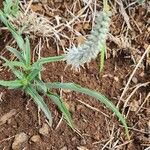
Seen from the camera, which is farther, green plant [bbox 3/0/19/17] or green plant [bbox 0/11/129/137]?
green plant [bbox 3/0/19/17]

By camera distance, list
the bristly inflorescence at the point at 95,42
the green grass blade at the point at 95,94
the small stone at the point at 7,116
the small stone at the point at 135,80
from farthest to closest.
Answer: the small stone at the point at 135,80 < the small stone at the point at 7,116 < the green grass blade at the point at 95,94 < the bristly inflorescence at the point at 95,42

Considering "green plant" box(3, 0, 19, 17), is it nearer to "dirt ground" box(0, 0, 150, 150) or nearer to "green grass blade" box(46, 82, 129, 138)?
"dirt ground" box(0, 0, 150, 150)

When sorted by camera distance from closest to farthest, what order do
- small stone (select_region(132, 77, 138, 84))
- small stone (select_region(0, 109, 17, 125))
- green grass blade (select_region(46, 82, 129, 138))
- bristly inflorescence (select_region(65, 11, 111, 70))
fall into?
bristly inflorescence (select_region(65, 11, 111, 70)) → green grass blade (select_region(46, 82, 129, 138)) → small stone (select_region(0, 109, 17, 125)) → small stone (select_region(132, 77, 138, 84))

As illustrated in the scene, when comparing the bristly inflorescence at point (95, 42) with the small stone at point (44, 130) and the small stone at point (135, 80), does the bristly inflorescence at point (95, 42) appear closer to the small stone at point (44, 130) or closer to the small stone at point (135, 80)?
the small stone at point (44, 130)

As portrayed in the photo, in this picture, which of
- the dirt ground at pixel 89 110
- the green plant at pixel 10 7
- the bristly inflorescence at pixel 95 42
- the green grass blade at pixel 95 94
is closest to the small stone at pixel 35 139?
the dirt ground at pixel 89 110

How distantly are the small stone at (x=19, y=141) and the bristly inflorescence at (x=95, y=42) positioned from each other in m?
0.34

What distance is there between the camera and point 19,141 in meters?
1.33

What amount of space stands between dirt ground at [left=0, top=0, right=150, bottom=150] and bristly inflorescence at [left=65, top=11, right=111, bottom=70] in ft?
1.03

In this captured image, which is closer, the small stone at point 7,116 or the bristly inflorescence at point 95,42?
the bristly inflorescence at point 95,42

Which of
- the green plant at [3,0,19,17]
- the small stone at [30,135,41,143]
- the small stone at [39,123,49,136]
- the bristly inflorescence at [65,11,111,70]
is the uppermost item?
the green plant at [3,0,19,17]

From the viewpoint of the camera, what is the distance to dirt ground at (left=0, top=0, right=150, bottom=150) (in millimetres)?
1354

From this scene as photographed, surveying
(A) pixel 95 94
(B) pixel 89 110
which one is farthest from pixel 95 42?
(B) pixel 89 110

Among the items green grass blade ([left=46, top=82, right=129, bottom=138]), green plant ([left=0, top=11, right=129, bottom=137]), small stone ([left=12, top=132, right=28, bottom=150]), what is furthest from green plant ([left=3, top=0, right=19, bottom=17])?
small stone ([left=12, top=132, right=28, bottom=150])

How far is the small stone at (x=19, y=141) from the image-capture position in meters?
1.32
